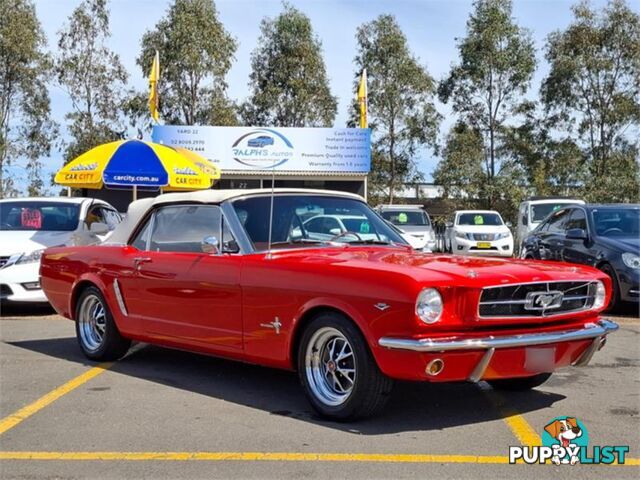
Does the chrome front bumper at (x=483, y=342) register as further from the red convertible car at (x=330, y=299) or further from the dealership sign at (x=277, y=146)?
the dealership sign at (x=277, y=146)

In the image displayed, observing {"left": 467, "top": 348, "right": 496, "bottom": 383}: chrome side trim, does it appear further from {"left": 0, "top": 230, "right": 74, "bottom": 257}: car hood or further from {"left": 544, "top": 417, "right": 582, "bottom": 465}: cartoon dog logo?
{"left": 0, "top": 230, "right": 74, "bottom": 257}: car hood

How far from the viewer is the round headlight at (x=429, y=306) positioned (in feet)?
14.1

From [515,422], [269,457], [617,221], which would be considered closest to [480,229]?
[617,221]

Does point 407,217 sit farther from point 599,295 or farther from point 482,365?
point 482,365

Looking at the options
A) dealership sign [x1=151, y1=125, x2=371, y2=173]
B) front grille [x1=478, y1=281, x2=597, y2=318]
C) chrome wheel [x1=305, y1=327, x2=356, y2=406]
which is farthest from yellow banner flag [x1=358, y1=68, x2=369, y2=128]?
chrome wheel [x1=305, y1=327, x2=356, y2=406]

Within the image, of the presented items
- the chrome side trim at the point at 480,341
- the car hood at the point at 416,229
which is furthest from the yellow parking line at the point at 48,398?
the car hood at the point at 416,229

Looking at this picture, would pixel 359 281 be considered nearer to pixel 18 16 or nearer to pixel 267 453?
pixel 267 453

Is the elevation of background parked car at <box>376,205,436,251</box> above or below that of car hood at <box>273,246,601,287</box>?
below

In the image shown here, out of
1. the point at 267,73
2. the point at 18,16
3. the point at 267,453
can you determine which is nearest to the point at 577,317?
the point at 267,453

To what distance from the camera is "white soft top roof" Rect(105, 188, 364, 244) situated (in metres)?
5.91

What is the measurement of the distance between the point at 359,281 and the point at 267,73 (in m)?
35.4

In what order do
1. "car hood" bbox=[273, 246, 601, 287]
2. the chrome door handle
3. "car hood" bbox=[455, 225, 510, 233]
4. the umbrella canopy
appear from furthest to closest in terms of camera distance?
"car hood" bbox=[455, 225, 510, 233] < the umbrella canopy < the chrome door handle < "car hood" bbox=[273, 246, 601, 287]

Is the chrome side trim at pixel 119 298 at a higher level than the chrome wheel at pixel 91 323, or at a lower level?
higher

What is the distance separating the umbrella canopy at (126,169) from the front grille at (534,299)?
26.9 feet
